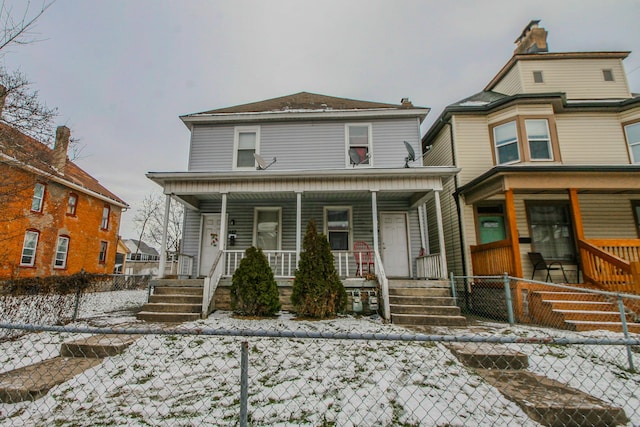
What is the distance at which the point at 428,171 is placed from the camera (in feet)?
25.1

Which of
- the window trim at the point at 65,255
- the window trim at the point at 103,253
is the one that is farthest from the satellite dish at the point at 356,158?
the window trim at the point at 103,253

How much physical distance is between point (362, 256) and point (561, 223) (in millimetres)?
6294

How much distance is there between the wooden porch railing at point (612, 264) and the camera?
650cm

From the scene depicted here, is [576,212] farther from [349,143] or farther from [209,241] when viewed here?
[209,241]

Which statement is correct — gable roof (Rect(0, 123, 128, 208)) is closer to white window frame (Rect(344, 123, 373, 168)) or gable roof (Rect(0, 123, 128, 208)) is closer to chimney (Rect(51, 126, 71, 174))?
chimney (Rect(51, 126, 71, 174))

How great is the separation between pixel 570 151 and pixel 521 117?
214 cm

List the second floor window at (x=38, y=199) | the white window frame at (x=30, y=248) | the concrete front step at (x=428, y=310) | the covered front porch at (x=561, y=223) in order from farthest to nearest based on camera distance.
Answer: the second floor window at (x=38, y=199)
the white window frame at (x=30, y=248)
the covered front porch at (x=561, y=223)
the concrete front step at (x=428, y=310)

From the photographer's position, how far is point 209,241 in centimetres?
965

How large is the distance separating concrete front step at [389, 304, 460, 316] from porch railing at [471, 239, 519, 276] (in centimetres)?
215

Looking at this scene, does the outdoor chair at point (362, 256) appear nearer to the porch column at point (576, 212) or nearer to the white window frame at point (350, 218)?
the white window frame at point (350, 218)

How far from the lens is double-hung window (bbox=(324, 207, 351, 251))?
9602 mm

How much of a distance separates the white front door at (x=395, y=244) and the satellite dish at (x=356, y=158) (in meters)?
1.92

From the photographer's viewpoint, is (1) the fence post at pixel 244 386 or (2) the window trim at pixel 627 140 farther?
(2) the window trim at pixel 627 140

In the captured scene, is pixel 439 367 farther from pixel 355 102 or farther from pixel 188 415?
pixel 355 102
